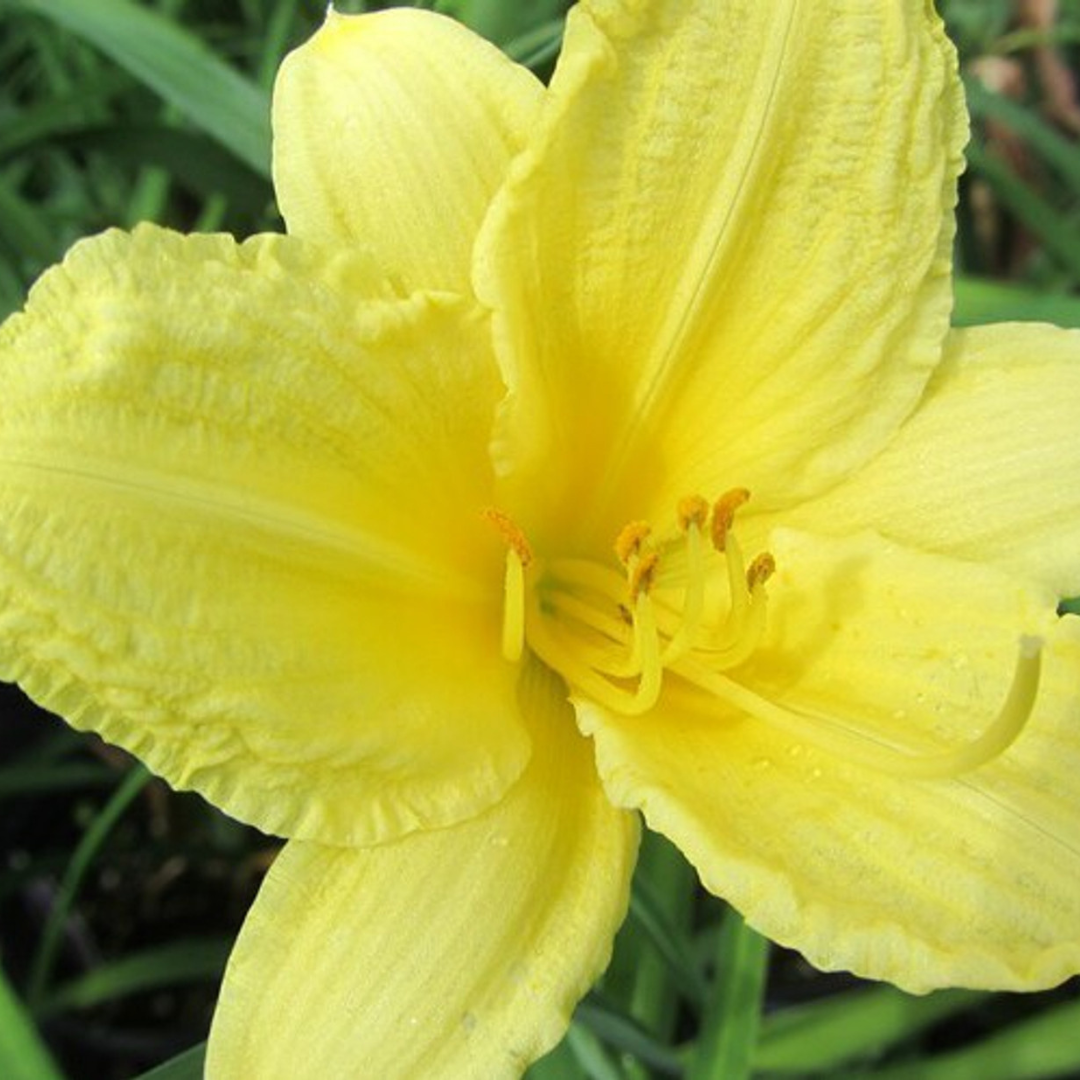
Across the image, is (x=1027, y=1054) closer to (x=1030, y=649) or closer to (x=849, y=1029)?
(x=849, y=1029)


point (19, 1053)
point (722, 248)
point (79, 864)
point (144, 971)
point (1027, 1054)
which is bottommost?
point (144, 971)

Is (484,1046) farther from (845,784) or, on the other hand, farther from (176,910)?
(176,910)

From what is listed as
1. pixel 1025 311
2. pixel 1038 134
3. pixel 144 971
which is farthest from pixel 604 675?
pixel 1038 134

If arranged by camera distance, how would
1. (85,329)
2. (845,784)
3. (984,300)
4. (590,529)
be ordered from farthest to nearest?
(984,300), (590,529), (845,784), (85,329)

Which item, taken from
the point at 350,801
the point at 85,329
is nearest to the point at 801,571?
the point at 350,801

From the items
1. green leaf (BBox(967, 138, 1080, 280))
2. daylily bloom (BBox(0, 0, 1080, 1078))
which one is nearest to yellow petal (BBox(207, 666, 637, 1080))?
daylily bloom (BBox(0, 0, 1080, 1078))

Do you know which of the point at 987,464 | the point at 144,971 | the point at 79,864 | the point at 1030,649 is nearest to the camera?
the point at 1030,649
